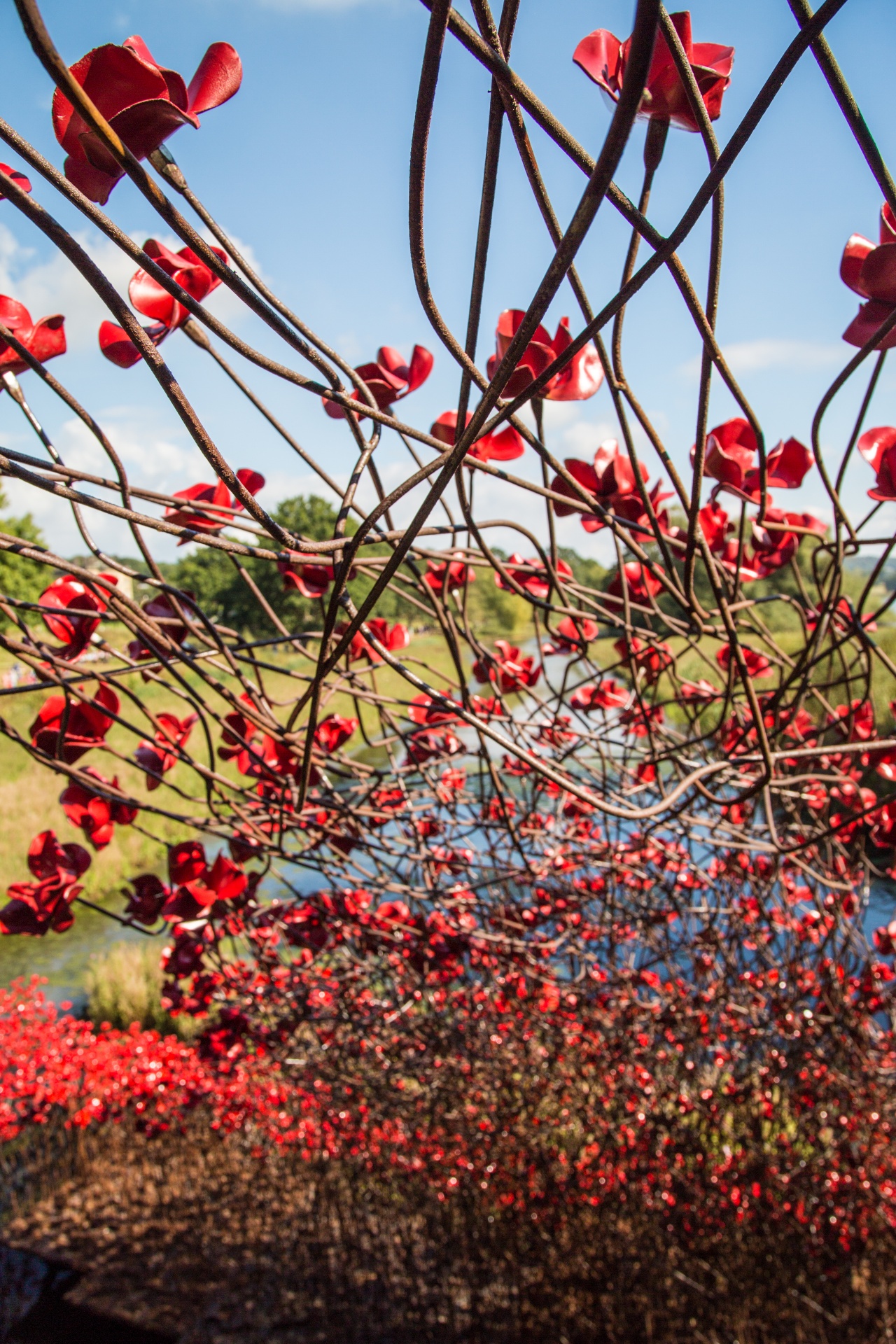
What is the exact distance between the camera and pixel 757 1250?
1.68 m

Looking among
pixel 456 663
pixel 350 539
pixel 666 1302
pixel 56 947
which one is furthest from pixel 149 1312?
pixel 56 947

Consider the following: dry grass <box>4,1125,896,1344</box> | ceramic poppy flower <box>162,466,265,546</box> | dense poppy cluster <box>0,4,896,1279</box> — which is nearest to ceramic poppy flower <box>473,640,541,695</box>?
dense poppy cluster <box>0,4,896,1279</box>

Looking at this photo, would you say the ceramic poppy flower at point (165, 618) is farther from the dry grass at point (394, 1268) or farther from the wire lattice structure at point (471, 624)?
the dry grass at point (394, 1268)

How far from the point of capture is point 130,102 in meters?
0.28

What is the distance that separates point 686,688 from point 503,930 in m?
0.53

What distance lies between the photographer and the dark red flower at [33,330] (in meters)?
0.47

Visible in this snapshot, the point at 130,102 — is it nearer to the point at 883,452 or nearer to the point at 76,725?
the point at 883,452

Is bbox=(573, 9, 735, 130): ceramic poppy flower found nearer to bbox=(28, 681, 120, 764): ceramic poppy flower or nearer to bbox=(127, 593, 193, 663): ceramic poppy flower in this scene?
bbox=(127, 593, 193, 663): ceramic poppy flower

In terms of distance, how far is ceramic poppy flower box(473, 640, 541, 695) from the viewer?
0.95 metres

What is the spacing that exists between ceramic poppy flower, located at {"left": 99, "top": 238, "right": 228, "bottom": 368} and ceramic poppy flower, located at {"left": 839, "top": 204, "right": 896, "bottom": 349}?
292mm

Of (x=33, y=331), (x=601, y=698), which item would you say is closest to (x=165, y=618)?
(x=33, y=331)

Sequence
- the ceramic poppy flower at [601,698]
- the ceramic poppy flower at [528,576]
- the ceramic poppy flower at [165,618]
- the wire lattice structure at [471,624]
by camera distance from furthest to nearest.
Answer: the ceramic poppy flower at [601,698] → the ceramic poppy flower at [528,576] → the ceramic poppy flower at [165,618] → the wire lattice structure at [471,624]

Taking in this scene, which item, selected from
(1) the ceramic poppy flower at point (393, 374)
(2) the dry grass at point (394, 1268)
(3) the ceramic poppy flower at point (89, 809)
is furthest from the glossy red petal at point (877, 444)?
(2) the dry grass at point (394, 1268)

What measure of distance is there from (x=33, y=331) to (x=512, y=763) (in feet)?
2.46
